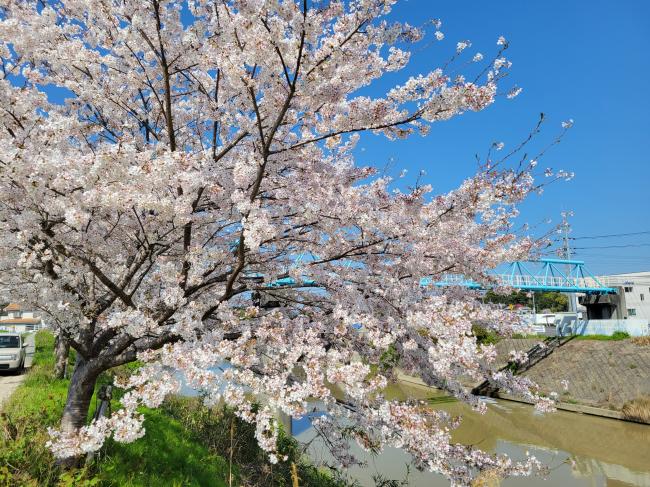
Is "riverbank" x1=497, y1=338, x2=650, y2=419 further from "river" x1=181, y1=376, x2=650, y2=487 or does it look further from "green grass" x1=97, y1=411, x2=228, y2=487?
"green grass" x1=97, y1=411, x2=228, y2=487

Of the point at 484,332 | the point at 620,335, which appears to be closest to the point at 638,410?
the point at 620,335

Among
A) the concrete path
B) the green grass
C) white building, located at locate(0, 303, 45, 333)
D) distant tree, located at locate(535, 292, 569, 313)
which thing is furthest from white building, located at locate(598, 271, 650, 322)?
white building, located at locate(0, 303, 45, 333)

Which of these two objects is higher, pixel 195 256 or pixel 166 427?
pixel 195 256

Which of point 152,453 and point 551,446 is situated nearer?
point 152,453

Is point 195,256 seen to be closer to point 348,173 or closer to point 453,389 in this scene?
point 348,173

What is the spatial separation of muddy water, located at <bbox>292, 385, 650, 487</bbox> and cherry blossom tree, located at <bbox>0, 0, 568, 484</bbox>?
7325 mm

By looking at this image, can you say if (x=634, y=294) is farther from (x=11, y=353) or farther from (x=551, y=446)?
(x=11, y=353)

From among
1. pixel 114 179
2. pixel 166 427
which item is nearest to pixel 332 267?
pixel 114 179

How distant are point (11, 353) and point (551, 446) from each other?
19.5 metres

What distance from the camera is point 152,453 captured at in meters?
7.46

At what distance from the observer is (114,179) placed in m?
4.47

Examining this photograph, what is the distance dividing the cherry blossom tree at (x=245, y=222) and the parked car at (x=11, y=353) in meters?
10.2

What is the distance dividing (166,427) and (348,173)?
6.71 meters

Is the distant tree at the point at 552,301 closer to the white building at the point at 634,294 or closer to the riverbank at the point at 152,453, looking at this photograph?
Result: the white building at the point at 634,294
